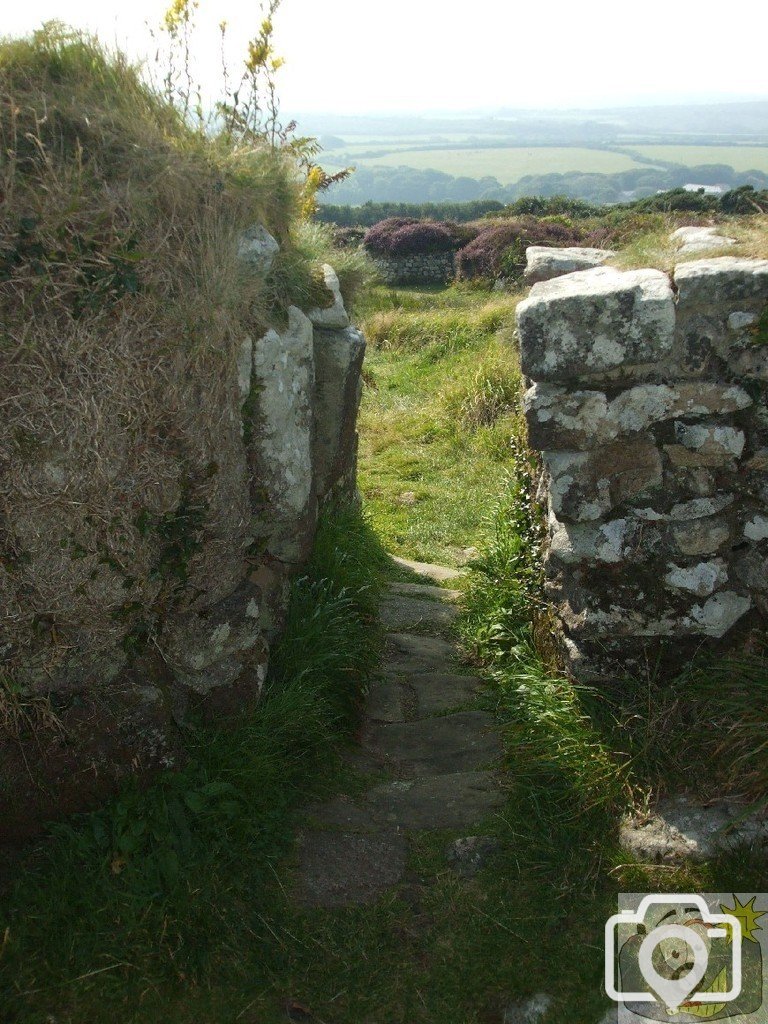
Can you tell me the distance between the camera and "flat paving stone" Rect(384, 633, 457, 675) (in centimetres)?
527

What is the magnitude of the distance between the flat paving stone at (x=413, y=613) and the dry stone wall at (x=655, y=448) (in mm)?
1877

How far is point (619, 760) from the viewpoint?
370cm

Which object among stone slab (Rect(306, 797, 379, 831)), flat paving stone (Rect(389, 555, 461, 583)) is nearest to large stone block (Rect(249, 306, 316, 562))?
stone slab (Rect(306, 797, 379, 831))

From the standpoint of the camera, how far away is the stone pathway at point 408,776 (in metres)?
3.52

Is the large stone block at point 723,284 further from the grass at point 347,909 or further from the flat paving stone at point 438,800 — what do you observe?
the flat paving stone at point 438,800

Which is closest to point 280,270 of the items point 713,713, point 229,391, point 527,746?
point 229,391

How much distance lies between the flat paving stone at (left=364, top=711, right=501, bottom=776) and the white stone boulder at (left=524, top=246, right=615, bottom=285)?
248 cm

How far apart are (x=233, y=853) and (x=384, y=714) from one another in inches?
60.4

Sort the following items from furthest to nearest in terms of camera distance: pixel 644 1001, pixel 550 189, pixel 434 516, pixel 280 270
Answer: pixel 550 189 → pixel 434 516 → pixel 280 270 → pixel 644 1001

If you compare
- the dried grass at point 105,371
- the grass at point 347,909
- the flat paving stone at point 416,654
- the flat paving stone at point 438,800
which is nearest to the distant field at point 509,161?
the flat paving stone at point 416,654

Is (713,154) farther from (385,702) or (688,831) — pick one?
(688,831)

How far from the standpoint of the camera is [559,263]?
4938 millimetres

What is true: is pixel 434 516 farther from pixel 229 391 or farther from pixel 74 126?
pixel 74 126

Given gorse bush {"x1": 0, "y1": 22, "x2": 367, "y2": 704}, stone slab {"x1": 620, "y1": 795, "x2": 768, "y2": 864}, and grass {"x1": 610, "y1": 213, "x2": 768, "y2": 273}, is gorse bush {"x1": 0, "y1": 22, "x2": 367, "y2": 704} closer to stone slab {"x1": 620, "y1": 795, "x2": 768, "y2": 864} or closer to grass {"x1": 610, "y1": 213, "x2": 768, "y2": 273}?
grass {"x1": 610, "y1": 213, "x2": 768, "y2": 273}
